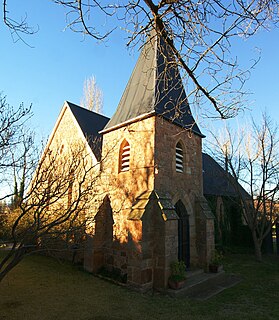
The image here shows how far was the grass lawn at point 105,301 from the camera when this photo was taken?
19.2 feet

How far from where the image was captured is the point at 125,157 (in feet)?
32.6

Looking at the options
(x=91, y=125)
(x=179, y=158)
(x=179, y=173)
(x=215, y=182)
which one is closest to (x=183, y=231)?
(x=179, y=173)

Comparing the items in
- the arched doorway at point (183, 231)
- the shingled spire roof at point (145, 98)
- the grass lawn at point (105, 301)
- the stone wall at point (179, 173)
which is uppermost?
the shingled spire roof at point (145, 98)

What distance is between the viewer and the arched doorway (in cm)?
971

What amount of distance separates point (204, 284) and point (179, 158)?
190 inches

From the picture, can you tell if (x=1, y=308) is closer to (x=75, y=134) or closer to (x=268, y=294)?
(x=268, y=294)

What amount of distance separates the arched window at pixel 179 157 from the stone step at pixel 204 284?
4.10m

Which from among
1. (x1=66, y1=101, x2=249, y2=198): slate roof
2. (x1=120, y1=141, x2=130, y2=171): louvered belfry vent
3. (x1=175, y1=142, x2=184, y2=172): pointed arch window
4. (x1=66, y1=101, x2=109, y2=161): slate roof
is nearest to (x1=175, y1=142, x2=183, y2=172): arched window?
(x1=175, y1=142, x2=184, y2=172): pointed arch window

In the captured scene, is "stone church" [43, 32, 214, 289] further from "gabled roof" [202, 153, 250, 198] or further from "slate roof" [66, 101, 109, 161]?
"gabled roof" [202, 153, 250, 198]

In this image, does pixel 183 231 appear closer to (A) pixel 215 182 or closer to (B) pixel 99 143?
(B) pixel 99 143

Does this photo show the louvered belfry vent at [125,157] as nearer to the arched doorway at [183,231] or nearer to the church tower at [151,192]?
the church tower at [151,192]

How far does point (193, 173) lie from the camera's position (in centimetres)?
1053

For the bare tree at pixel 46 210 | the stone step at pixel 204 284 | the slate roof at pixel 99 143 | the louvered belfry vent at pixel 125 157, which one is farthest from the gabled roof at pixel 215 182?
the bare tree at pixel 46 210

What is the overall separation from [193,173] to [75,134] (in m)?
6.78
